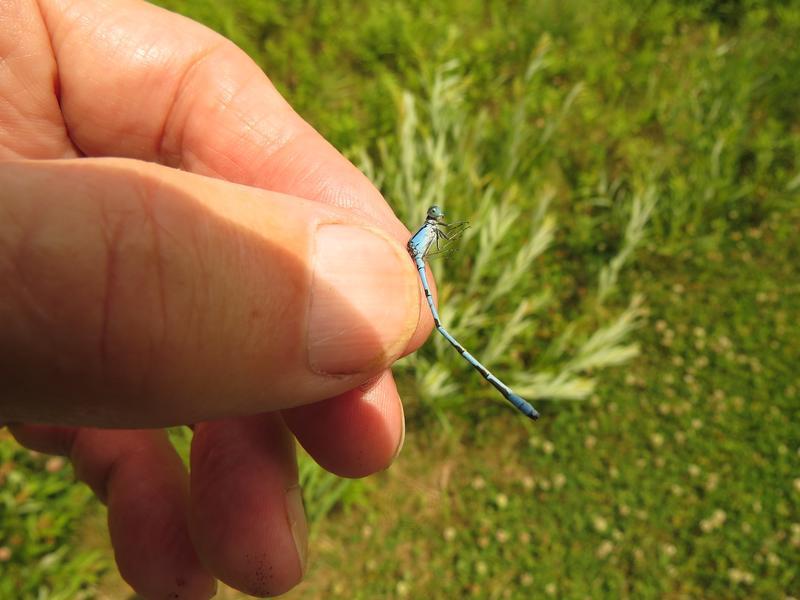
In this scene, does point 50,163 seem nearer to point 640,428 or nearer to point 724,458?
point 640,428

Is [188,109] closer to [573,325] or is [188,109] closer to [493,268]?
[493,268]

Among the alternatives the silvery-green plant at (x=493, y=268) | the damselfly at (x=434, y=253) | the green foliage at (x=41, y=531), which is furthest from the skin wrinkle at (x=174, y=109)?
the green foliage at (x=41, y=531)

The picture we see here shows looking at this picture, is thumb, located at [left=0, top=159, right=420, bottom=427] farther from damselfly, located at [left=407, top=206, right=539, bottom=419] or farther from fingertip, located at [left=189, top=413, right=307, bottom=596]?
fingertip, located at [left=189, top=413, right=307, bottom=596]

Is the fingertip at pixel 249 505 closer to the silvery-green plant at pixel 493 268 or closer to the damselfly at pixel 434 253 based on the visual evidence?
the damselfly at pixel 434 253

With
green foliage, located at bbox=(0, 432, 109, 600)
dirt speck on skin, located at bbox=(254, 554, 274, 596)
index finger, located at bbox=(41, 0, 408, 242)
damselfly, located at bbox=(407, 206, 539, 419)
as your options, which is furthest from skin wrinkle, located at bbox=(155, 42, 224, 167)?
green foliage, located at bbox=(0, 432, 109, 600)

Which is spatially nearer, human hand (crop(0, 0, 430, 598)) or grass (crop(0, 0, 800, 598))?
human hand (crop(0, 0, 430, 598))

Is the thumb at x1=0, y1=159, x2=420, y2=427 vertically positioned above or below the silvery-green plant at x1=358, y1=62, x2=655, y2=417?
above

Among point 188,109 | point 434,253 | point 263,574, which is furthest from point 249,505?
point 188,109
